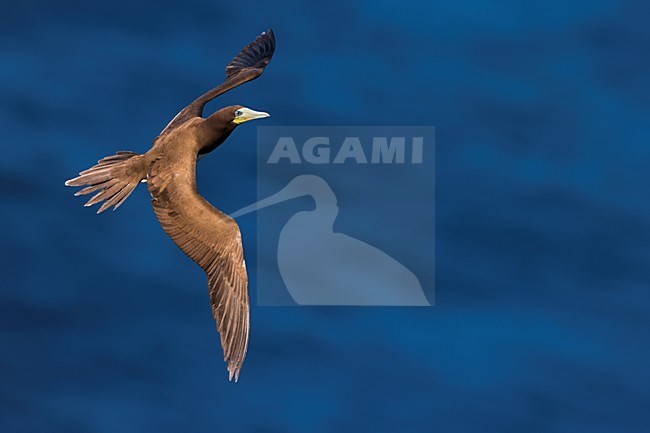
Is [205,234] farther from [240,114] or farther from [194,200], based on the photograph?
[240,114]

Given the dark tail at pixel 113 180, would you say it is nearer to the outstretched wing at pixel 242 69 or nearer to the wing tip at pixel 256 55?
the outstretched wing at pixel 242 69

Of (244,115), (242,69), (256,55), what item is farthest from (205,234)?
(256,55)

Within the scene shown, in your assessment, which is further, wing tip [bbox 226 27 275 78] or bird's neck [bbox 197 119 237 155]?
wing tip [bbox 226 27 275 78]

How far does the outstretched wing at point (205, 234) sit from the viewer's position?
14.7 meters

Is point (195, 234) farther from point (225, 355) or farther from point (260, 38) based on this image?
point (260, 38)

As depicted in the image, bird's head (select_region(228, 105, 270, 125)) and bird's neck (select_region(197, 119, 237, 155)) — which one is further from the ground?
bird's head (select_region(228, 105, 270, 125))

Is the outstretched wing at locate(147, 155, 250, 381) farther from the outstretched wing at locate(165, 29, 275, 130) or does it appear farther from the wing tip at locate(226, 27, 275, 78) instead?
the wing tip at locate(226, 27, 275, 78)

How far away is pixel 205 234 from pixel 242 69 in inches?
168

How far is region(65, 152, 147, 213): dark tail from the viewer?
608 inches

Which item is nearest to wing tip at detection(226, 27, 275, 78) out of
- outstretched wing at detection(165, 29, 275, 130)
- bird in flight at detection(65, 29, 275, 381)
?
outstretched wing at detection(165, 29, 275, 130)

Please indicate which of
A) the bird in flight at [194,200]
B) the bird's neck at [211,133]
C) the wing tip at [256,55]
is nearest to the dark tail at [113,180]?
the bird in flight at [194,200]

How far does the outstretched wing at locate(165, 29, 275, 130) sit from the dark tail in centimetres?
117

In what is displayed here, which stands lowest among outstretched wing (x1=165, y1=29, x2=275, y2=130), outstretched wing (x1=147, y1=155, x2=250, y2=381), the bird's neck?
outstretched wing (x1=147, y1=155, x2=250, y2=381)

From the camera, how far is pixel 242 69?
18.6 metres
